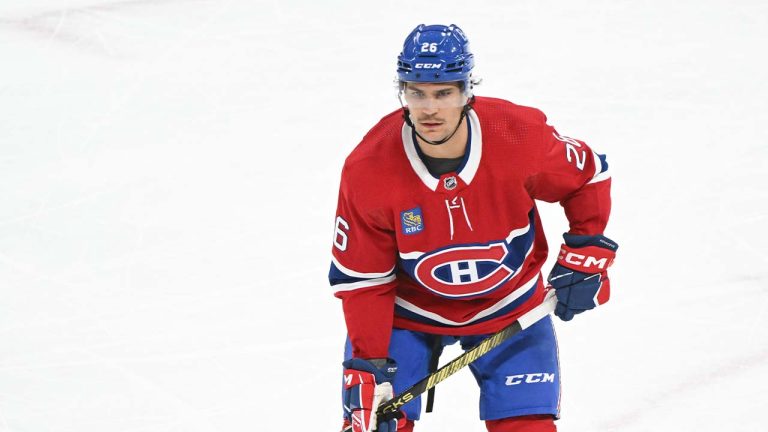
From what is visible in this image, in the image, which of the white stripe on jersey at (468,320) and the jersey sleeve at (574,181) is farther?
the white stripe on jersey at (468,320)

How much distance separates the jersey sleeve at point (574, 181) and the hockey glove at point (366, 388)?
1.77 feet

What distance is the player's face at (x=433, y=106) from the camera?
8.16 feet

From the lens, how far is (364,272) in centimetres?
270

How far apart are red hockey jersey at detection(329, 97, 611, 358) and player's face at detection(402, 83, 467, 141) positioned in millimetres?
106

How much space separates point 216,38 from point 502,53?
148 centimetres

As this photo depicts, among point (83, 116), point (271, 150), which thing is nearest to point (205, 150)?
point (271, 150)

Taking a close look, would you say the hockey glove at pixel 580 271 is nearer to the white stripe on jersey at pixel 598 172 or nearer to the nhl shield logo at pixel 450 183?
the white stripe on jersey at pixel 598 172

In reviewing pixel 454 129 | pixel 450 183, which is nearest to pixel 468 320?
pixel 450 183

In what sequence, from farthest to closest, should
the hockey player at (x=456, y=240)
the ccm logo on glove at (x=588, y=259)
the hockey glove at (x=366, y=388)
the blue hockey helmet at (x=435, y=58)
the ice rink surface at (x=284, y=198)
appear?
1. the ice rink surface at (x=284, y=198)
2. the ccm logo on glove at (x=588, y=259)
3. the hockey glove at (x=366, y=388)
4. the hockey player at (x=456, y=240)
5. the blue hockey helmet at (x=435, y=58)

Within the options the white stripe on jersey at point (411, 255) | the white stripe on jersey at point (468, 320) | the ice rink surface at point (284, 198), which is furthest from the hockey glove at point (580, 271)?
the ice rink surface at point (284, 198)

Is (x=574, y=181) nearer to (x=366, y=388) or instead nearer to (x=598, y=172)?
(x=598, y=172)

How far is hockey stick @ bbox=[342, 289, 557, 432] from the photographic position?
9.07 feet

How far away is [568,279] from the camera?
2.83 metres

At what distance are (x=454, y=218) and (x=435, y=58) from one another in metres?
0.37
